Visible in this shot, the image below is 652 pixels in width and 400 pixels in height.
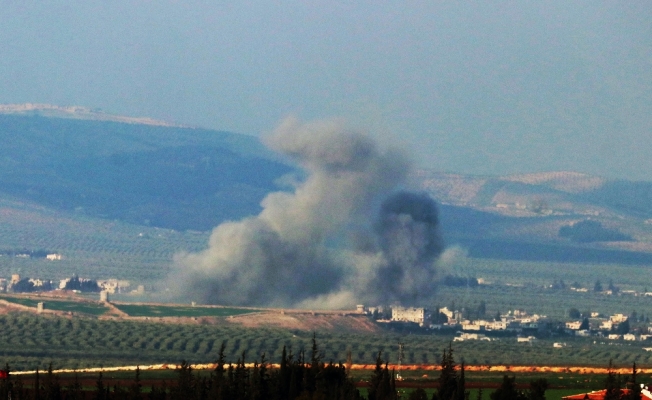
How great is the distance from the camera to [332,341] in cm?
8219

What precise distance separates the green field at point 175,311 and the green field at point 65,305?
4.57 feet

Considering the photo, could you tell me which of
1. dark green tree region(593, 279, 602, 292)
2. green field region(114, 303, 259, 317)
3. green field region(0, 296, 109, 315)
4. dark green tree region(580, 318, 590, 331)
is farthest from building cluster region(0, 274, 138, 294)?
dark green tree region(593, 279, 602, 292)

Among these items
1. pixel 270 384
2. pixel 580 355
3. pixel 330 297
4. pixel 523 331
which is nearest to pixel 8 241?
pixel 330 297

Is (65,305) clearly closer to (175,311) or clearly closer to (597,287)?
(175,311)

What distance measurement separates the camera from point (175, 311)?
10012 centimetres

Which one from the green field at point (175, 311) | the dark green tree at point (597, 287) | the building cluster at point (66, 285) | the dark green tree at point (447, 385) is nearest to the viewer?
the dark green tree at point (447, 385)

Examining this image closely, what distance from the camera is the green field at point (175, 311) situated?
3839 inches

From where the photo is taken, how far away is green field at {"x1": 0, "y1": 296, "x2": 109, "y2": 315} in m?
97.7

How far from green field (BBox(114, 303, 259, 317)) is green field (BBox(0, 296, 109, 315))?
1.39 meters

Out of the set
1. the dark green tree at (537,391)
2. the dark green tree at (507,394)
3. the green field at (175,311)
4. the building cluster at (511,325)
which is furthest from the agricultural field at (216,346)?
the dark green tree at (507,394)

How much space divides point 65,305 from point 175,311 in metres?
6.25

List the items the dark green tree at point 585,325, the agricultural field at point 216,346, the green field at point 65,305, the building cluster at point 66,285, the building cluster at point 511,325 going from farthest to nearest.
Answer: the building cluster at point 66,285 → the dark green tree at point 585,325 → the green field at point 65,305 → the building cluster at point 511,325 → the agricultural field at point 216,346

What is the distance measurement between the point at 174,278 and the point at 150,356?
160ft

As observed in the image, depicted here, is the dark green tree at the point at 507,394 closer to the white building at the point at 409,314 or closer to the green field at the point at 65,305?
the green field at the point at 65,305
